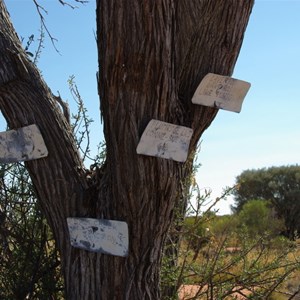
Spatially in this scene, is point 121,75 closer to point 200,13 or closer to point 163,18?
point 163,18

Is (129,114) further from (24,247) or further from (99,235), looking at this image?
(24,247)

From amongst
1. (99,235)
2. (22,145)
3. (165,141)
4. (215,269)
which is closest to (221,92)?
(165,141)

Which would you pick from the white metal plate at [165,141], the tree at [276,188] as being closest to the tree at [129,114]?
the white metal plate at [165,141]

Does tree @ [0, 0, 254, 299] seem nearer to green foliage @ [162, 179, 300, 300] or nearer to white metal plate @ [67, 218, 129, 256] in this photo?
white metal plate @ [67, 218, 129, 256]

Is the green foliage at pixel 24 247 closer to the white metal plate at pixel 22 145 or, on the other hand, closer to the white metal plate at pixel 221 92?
the white metal plate at pixel 22 145

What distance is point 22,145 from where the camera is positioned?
3748 millimetres

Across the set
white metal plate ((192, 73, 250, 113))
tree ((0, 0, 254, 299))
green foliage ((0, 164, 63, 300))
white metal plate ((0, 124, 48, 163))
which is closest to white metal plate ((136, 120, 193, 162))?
tree ((0, 0, 254, 299))

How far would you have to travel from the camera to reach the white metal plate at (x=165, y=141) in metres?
3.45

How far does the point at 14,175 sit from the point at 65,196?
4.53 ft

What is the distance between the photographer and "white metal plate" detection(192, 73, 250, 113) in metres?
3.65

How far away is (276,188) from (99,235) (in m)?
28.6

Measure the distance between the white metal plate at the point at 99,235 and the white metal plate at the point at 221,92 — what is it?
864mm

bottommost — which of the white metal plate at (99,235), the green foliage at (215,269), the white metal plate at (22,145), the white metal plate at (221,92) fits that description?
the green foliage at (215,269)

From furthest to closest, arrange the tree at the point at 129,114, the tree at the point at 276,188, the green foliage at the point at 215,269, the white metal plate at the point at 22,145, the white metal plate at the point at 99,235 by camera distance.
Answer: the tree at the point at 276,188, the green foliage at the point at 215,269, the white metal plate at the point at 22,145, the white metal plate at the point at 99,235, the tree at the point at 129,114
